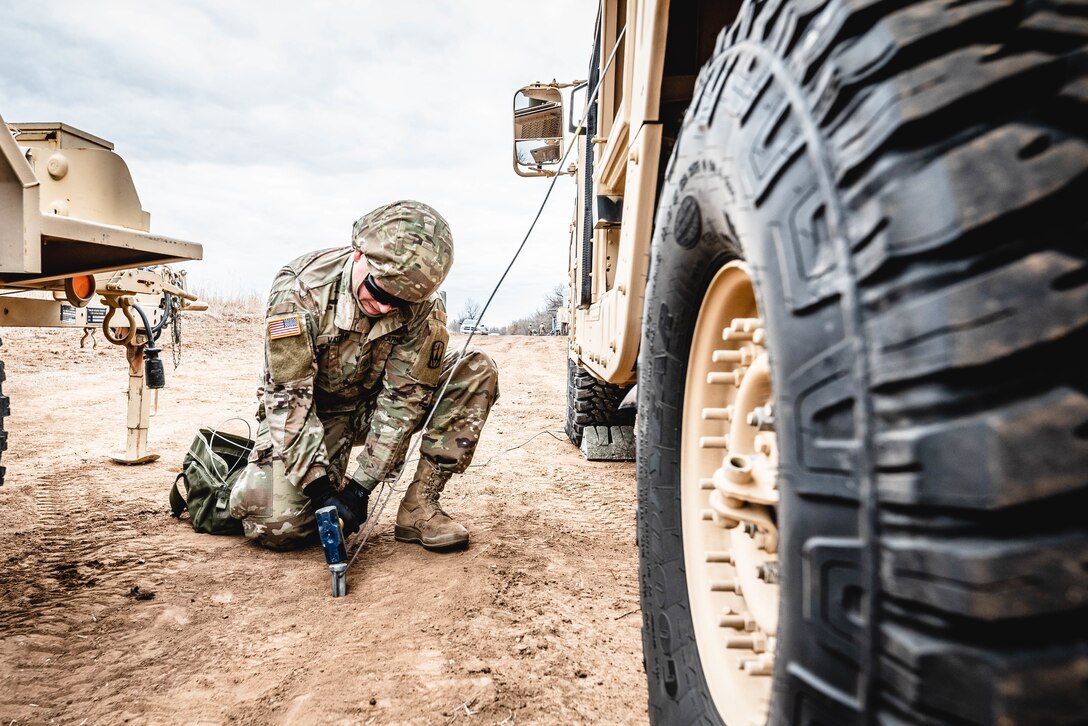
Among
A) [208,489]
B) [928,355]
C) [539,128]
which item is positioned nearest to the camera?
[928,355]

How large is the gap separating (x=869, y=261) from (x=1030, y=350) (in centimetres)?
12

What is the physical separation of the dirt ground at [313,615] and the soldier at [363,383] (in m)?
0.18

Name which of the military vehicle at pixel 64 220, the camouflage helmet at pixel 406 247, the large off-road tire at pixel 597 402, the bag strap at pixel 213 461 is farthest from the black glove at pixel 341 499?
the large off-road tire at pixel 597 402

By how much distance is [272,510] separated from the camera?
2.54 metres

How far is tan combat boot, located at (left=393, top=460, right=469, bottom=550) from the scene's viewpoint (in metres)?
2.54

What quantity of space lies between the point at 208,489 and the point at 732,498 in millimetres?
2600

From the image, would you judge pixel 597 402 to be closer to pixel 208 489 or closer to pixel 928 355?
pixel 208 489

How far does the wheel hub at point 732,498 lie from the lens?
830 millimetres

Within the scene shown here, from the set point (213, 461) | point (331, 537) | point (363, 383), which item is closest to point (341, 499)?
point (331, 537)

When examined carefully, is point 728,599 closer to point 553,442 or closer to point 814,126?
point 814,126

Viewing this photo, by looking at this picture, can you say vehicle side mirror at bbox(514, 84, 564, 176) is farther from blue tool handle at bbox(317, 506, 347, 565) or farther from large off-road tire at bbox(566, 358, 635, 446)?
blue tool handle at bbox(317, 506, 347, 565)

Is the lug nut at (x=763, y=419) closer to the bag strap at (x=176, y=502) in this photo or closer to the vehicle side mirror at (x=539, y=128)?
the bag strap at (x=176, y=502)

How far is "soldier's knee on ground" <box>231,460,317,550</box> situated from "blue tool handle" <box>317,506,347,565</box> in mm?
390

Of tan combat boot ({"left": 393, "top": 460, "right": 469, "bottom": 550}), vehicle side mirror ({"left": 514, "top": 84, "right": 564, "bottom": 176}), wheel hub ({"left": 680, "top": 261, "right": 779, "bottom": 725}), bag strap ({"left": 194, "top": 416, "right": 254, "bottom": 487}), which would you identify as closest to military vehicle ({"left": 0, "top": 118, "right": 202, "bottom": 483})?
bag strap ({"left": 194, "top": 416, "right": 254, "bottom": 487})
